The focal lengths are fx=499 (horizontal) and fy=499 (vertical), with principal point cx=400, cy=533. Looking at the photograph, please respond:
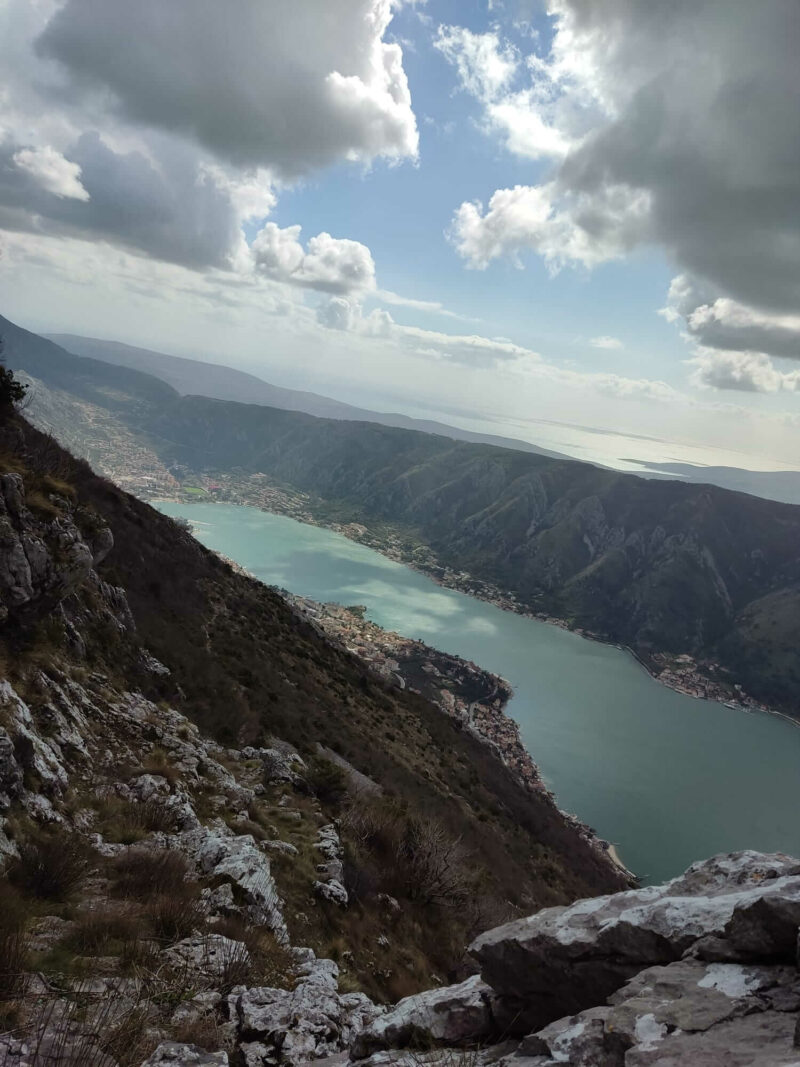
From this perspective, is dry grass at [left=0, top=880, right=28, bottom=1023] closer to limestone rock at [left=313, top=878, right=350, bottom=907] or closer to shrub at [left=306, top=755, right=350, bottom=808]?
limestone rock at [left=313, top=878, right=350, bottom=907]

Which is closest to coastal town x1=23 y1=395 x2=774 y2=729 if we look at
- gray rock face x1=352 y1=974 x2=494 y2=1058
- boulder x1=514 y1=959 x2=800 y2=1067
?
gray rock face x1=352 y1=974 x2=494 y2=1058

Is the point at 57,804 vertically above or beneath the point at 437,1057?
beneath

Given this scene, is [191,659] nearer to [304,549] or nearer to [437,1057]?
[437,1057]

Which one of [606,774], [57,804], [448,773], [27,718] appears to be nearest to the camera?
[57,804]

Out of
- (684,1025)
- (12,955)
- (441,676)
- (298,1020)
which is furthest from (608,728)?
(12,955)

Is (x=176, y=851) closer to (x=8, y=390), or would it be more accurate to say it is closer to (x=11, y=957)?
(x=11, y=957)

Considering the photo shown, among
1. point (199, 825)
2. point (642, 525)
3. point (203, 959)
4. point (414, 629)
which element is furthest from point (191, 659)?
point (642, 525)
